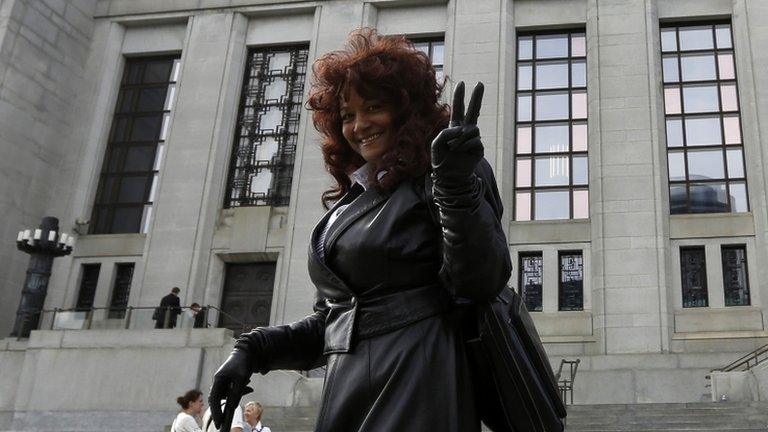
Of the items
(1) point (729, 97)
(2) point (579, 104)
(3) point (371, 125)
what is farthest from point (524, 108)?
(3) point (371, 125)

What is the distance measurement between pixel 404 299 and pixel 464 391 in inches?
12.8

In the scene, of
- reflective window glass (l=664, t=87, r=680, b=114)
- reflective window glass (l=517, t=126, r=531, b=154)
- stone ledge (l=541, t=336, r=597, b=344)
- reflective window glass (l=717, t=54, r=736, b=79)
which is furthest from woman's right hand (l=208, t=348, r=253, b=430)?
reflective window glass (l=717, t=54, r=736, b=79)

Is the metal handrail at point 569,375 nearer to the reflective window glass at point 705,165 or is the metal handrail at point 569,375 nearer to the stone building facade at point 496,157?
the stone building facade at point 496,157

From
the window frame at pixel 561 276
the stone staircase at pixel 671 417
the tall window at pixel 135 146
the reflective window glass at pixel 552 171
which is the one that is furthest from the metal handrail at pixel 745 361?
the tall window at pixel 135 146

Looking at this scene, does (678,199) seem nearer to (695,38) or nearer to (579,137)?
(579,137)

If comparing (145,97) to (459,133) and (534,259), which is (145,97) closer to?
(534,259)

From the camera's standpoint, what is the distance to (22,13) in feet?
108

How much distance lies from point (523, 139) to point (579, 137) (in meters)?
2.01

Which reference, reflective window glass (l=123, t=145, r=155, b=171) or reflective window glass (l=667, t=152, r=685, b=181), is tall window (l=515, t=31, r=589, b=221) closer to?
reflective window glass (l=667, t=152, r=685, b=181)

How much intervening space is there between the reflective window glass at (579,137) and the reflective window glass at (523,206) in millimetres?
2554

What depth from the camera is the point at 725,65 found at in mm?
30734

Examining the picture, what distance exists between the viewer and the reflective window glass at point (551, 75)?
31.8 metres

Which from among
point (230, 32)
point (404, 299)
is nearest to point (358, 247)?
point (404, 299)

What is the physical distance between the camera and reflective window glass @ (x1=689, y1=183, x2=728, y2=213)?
2856 cm
